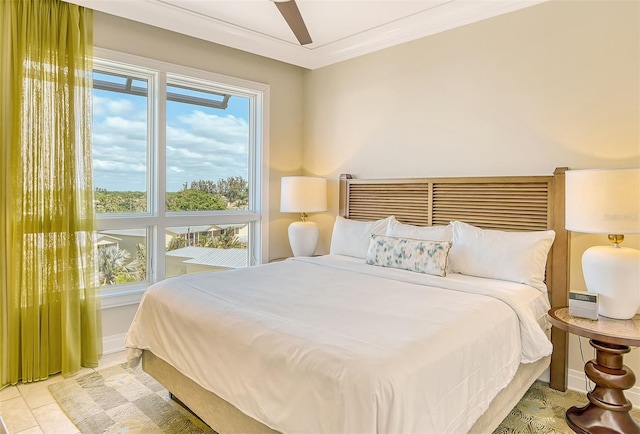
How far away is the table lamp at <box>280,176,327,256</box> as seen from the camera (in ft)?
13.3

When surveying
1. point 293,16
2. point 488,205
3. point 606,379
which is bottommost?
point 606,379

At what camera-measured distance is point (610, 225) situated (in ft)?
7.00

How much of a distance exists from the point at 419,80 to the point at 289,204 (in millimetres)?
1720

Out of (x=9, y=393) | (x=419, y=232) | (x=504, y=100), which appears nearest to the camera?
(x=9, y=393)

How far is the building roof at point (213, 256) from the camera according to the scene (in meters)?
3.88

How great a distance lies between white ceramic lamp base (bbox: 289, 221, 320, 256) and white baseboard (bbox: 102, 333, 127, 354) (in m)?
1.76

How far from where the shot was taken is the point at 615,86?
8.47 ft

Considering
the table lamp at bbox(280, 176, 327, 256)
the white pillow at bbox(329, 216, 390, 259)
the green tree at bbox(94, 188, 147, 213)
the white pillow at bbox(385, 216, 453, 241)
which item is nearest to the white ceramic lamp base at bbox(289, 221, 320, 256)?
the table lamp at bbox(280, 176, 327, 256)

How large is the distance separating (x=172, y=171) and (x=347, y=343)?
9.36ft

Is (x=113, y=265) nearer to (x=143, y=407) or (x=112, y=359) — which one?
(x=112, y=359)

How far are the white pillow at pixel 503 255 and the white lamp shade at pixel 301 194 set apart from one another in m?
1.60

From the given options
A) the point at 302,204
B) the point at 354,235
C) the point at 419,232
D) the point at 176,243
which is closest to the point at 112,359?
the point at 176,243

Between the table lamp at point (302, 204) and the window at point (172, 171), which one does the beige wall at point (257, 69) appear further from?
the table lamp at point (302, 204)

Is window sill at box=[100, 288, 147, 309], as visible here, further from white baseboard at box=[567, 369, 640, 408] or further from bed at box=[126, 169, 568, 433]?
white baseboard at box=[567, 369, 640, 408]
